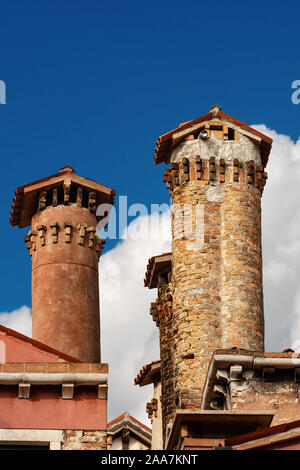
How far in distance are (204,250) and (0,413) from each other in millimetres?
9055

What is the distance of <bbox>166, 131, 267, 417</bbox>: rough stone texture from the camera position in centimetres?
2686

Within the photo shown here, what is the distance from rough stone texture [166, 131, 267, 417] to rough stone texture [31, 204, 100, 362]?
1.99 metres

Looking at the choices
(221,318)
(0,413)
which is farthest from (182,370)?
(0,413)

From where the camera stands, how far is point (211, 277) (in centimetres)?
2741

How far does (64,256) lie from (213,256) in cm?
372

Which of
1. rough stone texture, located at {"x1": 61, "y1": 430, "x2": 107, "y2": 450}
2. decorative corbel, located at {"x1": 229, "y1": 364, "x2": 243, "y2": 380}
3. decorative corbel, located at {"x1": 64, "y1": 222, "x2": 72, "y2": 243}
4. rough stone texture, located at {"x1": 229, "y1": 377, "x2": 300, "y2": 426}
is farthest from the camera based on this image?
decorative corbel, located at {"x1": 64, "y1": 222, "x2": 72, "y2": 243}

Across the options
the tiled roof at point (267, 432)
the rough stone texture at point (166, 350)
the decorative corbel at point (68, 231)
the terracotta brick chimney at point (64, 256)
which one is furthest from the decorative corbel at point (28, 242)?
the tiled roof at point (267, 432)

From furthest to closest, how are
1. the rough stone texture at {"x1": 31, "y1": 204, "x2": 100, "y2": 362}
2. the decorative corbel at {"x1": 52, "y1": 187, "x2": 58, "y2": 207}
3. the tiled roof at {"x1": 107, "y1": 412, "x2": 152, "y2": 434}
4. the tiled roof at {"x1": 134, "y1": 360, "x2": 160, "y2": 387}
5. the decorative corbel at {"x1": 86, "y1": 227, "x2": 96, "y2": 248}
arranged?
the tiled roof at {"x1": 107, "y1": 412, "x2": 152, "y2": 434} → the tiled roof at {"x1": 134, "y1": 360, "x2": 160, "y2": 387} → the decorative corbel at {"x1": 52, "y1": 187, "x2": 58, "y2": 207} → the decorative corbel at {"x1": 86, "y1": 227, "x2": 96, "y2": 248} → the rough stone texture at {"x1": 31, "y1": 204, "x2": 100, "y2": 362}

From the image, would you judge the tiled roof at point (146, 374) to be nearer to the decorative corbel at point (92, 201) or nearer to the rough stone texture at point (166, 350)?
the rough stone texture at point (166, 350)

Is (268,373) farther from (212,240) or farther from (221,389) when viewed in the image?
(212,240)

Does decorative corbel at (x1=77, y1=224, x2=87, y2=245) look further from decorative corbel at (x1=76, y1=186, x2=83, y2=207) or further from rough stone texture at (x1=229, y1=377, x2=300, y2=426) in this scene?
rough stone texture at (x1=229, y1=377, x2=300, y2=426)

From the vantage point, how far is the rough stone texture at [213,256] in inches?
1057

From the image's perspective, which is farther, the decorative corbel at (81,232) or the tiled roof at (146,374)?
the tiled roof at (146,374)

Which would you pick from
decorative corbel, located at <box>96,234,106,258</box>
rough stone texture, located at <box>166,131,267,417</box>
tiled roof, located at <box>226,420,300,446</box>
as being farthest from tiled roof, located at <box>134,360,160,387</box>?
tiled roof, located at <box>226,420,300,446</box>
